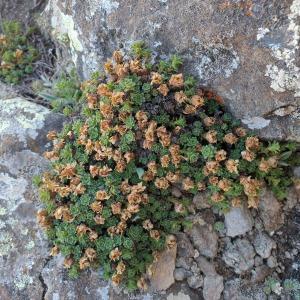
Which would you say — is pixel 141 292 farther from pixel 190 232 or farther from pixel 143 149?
pixel 143 149

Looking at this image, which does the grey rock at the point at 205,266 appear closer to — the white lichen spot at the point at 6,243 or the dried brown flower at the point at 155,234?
the dried brown flower at the point at 155,234

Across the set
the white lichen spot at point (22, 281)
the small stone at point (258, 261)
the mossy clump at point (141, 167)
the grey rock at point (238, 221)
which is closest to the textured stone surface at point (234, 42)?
the mossy clump at point (141, 167)

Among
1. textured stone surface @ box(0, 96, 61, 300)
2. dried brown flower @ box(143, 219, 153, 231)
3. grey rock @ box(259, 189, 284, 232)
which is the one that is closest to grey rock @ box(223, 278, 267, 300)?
grey rock @ box(259, 189, 284, 232)

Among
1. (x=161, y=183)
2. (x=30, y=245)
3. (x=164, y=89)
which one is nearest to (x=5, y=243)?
(x=30, y=245)

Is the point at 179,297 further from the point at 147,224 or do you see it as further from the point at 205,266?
the point at 147,224

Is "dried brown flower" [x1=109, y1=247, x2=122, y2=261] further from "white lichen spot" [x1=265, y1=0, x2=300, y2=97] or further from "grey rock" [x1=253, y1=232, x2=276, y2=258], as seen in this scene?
"white lichen spot" [x1=265, y1=0, x2=300, y2=97]

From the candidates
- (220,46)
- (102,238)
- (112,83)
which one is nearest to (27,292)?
(102,238)
